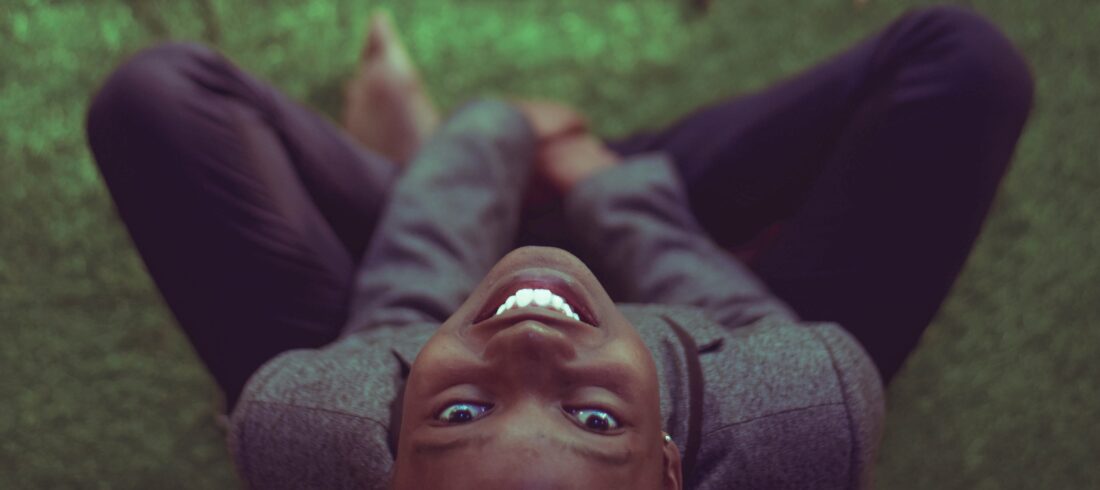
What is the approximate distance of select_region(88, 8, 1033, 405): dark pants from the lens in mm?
832

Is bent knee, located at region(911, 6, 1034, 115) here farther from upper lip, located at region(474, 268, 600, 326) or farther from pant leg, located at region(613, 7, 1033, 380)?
upper lip, located at region(474, 268, 600, 326)

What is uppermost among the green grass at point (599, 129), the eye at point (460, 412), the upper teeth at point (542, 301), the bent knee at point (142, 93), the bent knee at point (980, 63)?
the bent knee at point (142, 93)

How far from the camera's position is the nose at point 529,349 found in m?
0.59

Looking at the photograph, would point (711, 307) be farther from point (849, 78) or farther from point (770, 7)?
point (770, 7)

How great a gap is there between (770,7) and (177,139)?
1099mm

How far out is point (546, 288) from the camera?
65 cm

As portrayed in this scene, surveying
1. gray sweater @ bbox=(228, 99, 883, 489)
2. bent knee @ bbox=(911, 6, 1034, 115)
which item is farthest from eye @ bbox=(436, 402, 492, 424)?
bent knee @ bbox=(911, 6, 1034, 115)

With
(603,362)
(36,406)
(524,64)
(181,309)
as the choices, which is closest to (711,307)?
(603,362)

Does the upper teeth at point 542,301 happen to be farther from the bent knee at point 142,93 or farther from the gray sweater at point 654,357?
the bent knee at point 142,93

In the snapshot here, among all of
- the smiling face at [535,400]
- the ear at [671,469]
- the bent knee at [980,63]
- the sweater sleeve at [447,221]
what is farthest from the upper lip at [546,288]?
the bent knee at [980,63]

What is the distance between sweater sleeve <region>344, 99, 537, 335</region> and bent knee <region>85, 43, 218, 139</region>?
0.28 meters

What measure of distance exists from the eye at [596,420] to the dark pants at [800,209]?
43 cm

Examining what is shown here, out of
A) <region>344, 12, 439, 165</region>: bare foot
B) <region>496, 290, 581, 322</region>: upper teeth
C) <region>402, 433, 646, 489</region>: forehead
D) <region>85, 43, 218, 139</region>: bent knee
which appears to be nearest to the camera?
<region>402, 433, 646, 489</region>: forehead

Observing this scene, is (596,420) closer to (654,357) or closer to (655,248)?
(654,357)
